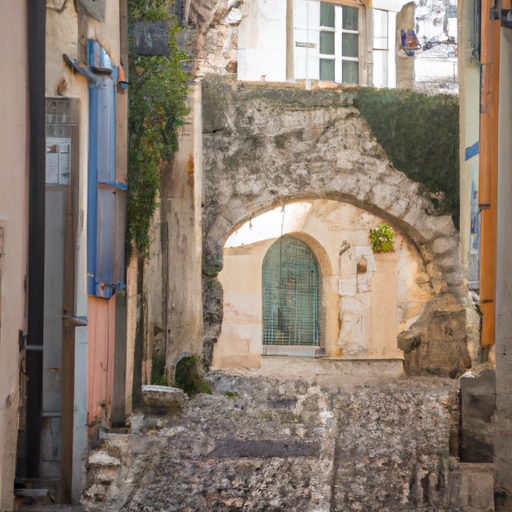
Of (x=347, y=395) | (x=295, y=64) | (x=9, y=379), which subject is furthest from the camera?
(x=295, y=64)

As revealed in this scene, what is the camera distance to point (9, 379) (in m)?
3.74

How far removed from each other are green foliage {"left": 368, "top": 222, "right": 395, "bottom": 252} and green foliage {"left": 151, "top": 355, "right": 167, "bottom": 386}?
6716 millimetres

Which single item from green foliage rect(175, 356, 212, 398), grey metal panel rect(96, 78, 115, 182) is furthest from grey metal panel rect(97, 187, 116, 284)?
green foliage rect(175, 356, 212, 398)

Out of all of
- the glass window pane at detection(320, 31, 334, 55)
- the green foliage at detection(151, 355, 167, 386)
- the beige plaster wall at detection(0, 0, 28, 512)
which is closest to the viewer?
the beige plaster wall at detection(0, 0, 28, 512)

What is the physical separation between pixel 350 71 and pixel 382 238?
295 cm

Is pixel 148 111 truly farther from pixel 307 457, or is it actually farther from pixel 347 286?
pixel 347 286

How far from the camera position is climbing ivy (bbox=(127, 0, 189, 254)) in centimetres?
617

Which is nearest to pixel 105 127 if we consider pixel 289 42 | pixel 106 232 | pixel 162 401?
pixel 106 232

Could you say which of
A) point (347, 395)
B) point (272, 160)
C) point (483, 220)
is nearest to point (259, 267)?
point (272, 160)

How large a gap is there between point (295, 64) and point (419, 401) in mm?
7278

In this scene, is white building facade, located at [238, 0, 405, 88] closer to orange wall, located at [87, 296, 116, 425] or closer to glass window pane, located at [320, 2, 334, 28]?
glass window pane, located at [320, 2, 334, 28]

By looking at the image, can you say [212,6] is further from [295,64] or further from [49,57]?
[49,57]

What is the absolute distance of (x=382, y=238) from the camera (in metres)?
13.2

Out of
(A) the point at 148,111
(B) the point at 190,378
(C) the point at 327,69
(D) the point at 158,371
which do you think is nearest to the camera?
(A) the point at 148,111
